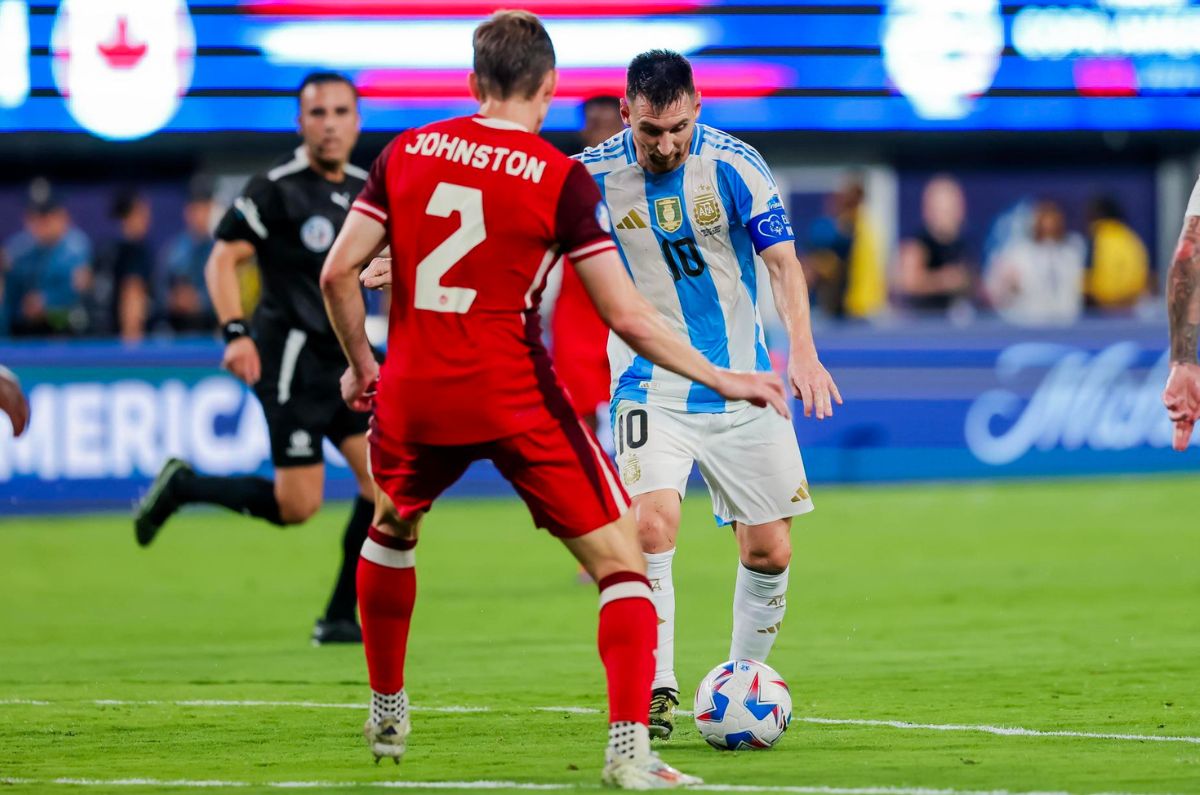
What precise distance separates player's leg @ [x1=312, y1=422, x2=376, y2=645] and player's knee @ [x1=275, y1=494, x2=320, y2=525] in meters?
0.22

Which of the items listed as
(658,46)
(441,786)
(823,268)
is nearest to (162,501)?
(441,786)

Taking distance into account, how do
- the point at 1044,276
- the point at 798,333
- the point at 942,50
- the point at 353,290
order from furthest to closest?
the point at 1044,276 < the point at 942,50 < the point at 798,333 < the point at 353,290

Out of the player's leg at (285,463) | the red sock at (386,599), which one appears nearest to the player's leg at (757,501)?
the red sock at (386,599)

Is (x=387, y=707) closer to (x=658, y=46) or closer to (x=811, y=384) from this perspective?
(x=811, y=384)

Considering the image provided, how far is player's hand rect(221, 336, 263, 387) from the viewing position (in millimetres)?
9422

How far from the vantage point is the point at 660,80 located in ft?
22.2

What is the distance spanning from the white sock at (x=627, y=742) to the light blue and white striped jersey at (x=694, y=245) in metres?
1.81

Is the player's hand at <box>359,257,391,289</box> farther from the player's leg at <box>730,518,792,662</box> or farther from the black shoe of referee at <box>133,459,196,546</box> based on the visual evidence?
the black shoe of referee at <box>133,459,196,546</box>

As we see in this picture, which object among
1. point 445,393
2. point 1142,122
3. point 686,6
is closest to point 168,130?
point 686,6

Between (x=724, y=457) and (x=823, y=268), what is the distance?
11.7 meters

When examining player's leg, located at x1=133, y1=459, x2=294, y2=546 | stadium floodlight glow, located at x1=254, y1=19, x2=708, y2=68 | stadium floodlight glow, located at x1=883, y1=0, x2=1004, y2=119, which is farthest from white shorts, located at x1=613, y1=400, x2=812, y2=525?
stadium floodlight glow, located at x1=883, y1=0, x2=1004, y2=119

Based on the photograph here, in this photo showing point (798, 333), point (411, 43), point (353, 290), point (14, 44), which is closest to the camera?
point (353, 290)

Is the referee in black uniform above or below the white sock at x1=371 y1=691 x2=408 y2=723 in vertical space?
above

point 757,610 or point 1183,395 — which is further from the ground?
point 1183,395
